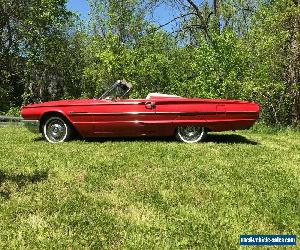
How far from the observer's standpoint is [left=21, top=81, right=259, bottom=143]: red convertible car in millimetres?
10469

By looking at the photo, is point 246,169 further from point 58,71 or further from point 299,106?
point 58,71

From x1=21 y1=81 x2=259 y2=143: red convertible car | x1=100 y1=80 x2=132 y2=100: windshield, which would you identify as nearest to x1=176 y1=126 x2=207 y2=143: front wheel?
x1=21 y1=81 x2=259 y2=143: red convertible car

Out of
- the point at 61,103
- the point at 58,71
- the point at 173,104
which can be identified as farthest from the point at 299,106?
the point at 58,71

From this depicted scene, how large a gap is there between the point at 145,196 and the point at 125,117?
4.74 metres

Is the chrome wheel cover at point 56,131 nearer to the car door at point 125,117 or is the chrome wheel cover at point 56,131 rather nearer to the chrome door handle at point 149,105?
the car door at point 125,117

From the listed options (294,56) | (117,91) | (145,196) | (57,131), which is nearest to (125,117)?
(117,91)

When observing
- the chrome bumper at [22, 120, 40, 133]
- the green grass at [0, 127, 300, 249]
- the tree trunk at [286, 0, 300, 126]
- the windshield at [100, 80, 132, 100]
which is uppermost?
the tree trunk at [286, 0, 300, 126]

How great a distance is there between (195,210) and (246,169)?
2.40 metres

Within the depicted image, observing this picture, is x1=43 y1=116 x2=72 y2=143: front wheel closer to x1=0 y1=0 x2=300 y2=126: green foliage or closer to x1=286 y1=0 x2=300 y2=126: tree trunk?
x1=0 y1=0 x2=300 y2=126: green foliage

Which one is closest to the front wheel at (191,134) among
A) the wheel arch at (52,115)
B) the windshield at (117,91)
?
the windshield at (117,91)

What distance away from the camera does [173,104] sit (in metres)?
10.5

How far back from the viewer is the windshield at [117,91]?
11070mm

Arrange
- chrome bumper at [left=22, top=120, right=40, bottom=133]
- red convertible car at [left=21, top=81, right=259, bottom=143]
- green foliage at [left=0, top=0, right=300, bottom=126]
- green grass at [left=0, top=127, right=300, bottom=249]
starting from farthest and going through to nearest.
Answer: green foliage at [left=0, top=0, right=300, bottom=126] → chrome bumper at [left=22, top=120, right=40, bottom=133] → red convertible car at [left=21, top=81, right=259, bottom=143] → green grass at [left=0, top=127, right=300, bottom=249]

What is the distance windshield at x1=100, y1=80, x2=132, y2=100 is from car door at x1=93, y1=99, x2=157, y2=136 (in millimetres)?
289
